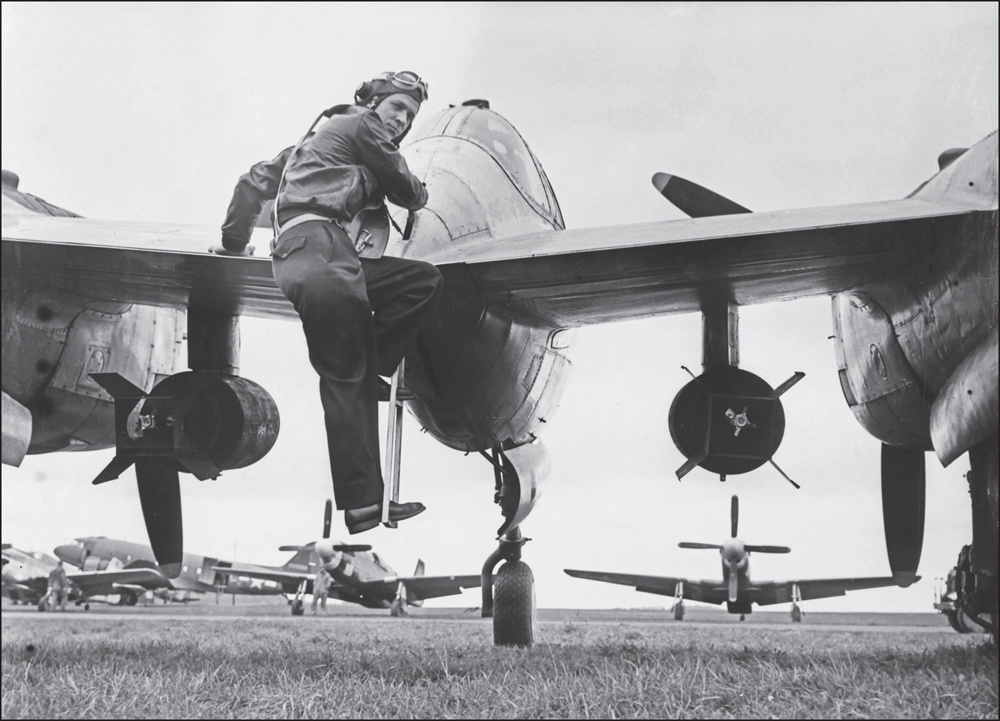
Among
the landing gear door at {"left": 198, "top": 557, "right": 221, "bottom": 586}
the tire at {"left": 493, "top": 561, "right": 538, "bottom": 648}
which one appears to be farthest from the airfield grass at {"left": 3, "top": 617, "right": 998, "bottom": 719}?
the landing gear door at {"left": 198, "top": 557, "right": 221, "bottom": 586}

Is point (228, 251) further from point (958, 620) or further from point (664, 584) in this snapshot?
point (664, 584)

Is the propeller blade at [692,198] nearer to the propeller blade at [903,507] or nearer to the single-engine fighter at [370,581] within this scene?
the propeller blade at [903,507]

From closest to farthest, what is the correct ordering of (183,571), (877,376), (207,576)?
(877,376)
(207,576)
(183,571)

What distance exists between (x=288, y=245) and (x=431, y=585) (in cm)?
3316

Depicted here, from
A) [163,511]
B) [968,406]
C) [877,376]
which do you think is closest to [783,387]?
[877,376]

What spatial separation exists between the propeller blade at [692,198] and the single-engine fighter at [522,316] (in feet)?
0.06

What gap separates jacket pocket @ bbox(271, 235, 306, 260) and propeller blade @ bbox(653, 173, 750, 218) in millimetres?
2832

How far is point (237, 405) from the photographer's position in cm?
600

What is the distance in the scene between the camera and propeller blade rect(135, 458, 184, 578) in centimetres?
642

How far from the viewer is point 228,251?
5.02 m

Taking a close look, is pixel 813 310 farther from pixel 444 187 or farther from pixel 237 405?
pixel 237 405

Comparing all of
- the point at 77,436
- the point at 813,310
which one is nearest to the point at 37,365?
the point at 77,436

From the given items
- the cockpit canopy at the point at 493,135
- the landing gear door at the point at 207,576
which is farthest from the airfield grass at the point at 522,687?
the landing gear door at the point at 207,576

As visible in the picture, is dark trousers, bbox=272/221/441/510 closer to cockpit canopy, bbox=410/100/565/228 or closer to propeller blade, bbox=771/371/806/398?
cockpit canopy, bbox=410/100/565/228
